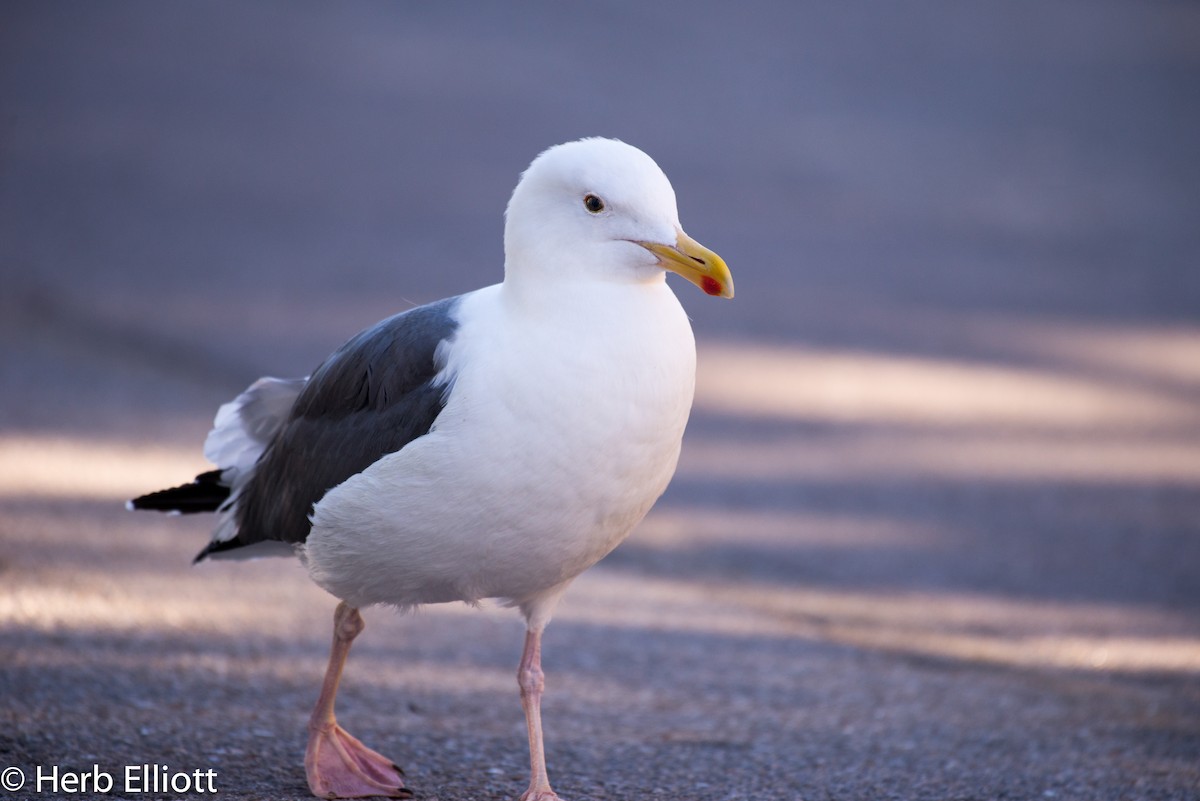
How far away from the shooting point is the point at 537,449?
124 inches

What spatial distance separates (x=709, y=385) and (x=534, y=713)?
408 centimetres

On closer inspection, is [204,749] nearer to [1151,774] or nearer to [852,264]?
[1151,774]

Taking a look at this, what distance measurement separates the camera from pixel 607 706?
4340 millimetres

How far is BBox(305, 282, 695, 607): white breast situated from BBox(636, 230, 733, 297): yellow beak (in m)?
0.09

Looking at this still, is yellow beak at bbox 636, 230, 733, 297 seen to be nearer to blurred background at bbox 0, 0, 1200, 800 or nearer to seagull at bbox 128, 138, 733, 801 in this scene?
seagull at bbox 128, 138, 733, 801

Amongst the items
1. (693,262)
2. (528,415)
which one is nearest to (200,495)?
(528,415)

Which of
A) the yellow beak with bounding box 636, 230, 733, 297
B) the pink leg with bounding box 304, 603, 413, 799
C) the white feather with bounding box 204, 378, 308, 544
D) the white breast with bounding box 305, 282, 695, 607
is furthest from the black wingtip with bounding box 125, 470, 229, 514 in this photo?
the yellow beak with bounding box 636, 230, 733, 297

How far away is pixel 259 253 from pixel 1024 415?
474 centimetres

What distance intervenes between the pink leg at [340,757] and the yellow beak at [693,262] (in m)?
1.24

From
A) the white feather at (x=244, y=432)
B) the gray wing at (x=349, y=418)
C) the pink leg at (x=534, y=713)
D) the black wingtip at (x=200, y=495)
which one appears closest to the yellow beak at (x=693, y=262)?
the gray wing at (x=349, y=418)

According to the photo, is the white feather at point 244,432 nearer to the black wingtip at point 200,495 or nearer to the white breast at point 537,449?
the black wingtip at point 200,495

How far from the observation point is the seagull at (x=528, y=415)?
125 inches

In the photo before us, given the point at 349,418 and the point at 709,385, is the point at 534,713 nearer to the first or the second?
the point at 349,418

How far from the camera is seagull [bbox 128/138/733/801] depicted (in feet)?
10.4
